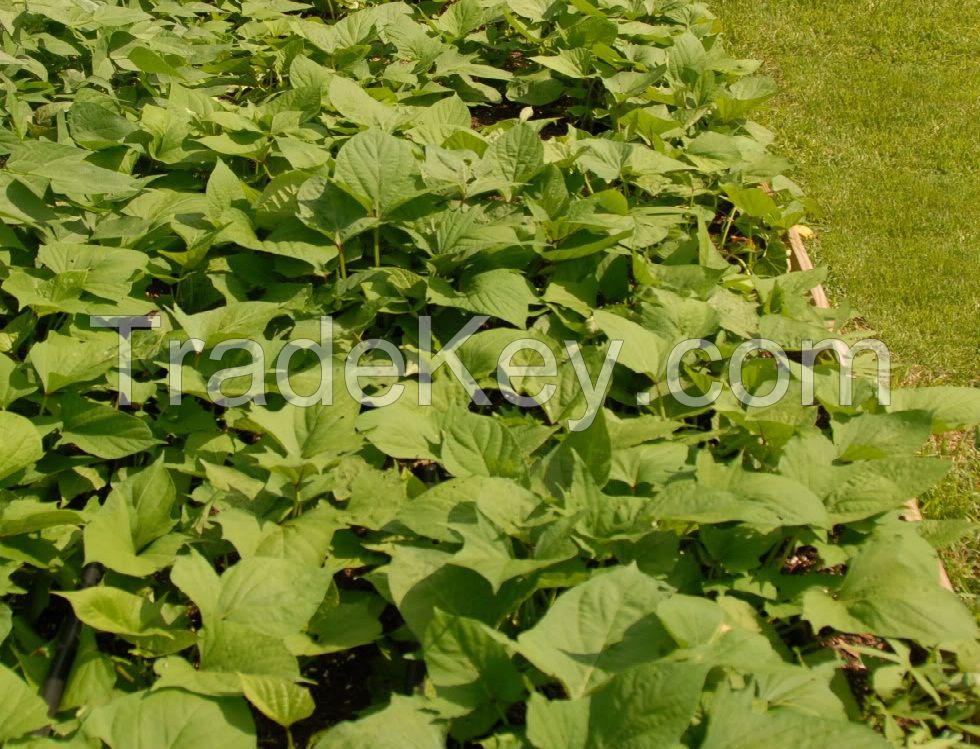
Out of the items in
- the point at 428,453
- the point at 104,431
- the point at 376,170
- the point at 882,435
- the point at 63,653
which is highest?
the point at 376,170

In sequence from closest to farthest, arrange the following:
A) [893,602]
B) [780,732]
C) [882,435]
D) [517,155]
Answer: [780,732] < [893,602] < [882,435] < [517,155]

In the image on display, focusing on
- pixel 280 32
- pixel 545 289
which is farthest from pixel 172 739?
pixel 280 32

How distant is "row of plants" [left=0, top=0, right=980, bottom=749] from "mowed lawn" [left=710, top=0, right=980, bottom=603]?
0.39 m

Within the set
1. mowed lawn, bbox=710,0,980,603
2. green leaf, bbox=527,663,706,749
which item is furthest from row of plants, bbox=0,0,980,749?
mowed lawn, bbox=710,0,980,603

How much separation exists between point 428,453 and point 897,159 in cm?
293

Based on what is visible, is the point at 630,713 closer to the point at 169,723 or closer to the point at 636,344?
the point at 169,723

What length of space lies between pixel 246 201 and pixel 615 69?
1.74 metres

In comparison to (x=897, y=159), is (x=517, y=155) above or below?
above

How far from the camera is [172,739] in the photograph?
5.05 ft

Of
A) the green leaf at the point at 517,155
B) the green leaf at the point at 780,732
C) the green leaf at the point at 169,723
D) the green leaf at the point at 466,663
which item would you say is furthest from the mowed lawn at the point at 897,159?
the green leaf at the point at 169,723

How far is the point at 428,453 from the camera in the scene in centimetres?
212

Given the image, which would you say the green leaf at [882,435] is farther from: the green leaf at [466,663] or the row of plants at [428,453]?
the green leaf at [466,663]

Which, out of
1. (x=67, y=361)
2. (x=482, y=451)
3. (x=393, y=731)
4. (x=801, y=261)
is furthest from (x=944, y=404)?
(x=67, y=361)

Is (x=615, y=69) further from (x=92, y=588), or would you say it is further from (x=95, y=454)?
(x=92, y=588)
